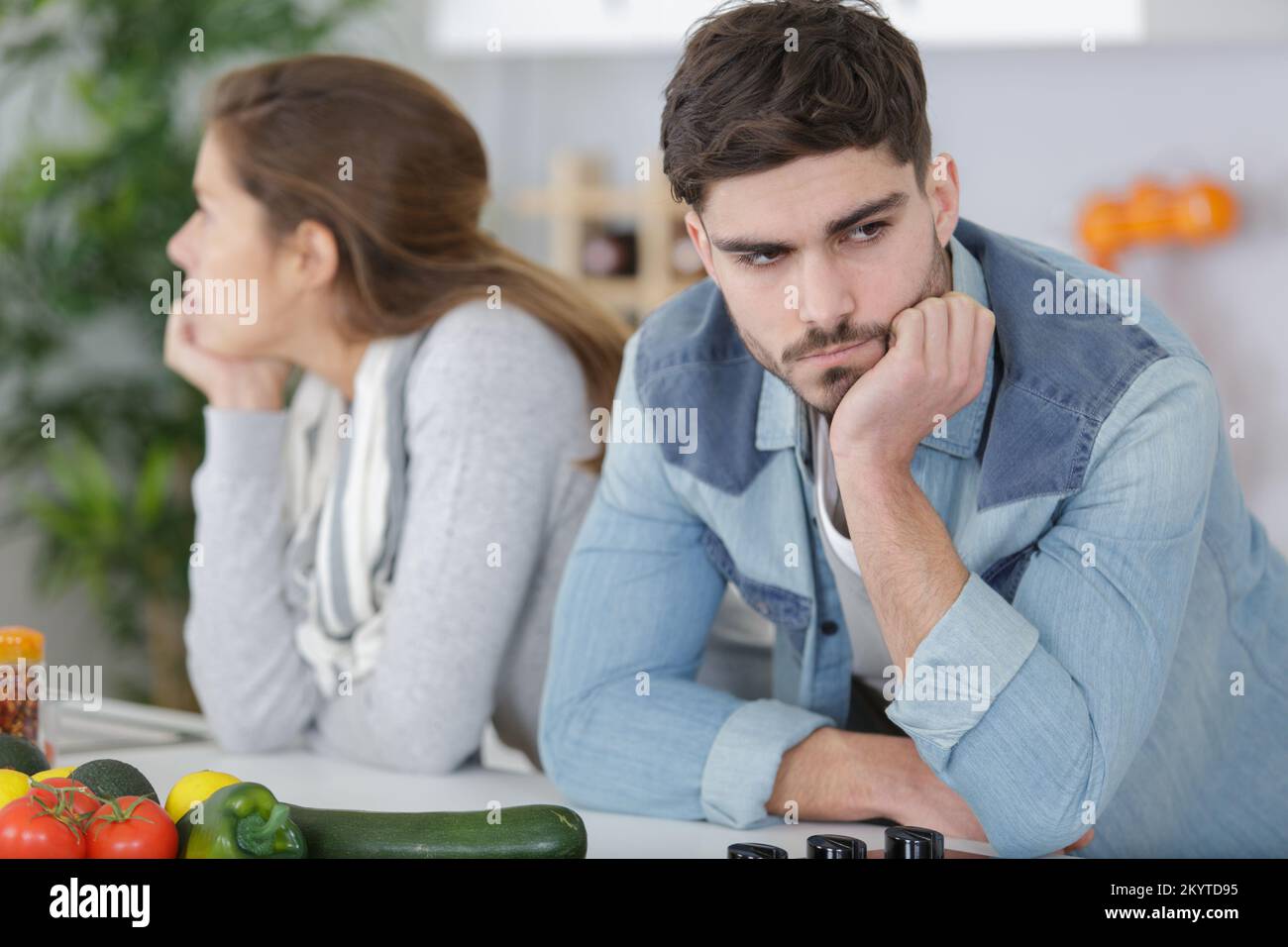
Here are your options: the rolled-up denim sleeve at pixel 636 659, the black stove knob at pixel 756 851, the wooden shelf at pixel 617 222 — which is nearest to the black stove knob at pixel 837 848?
the black stove knob at pixel 756 851

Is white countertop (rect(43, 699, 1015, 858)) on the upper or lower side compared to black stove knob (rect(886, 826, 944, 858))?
lower

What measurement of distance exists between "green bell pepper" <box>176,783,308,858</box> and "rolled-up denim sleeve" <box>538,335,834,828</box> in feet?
1.06

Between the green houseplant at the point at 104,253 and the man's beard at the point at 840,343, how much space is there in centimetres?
196

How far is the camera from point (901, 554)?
1.03 m

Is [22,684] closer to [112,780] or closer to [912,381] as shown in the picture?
[112,780]

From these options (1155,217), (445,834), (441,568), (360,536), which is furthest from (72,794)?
(1155,217)

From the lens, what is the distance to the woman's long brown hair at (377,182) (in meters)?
1.54

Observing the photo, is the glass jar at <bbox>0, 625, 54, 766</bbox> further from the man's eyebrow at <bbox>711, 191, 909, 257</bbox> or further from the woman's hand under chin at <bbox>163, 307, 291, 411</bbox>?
the man's eyebrow at <bbox>711, 191, 909, 257</bbox>

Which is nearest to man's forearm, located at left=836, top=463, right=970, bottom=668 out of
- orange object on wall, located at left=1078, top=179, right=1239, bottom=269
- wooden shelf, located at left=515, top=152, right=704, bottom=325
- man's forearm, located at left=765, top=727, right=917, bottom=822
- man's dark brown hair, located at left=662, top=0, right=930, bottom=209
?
man's forearm, located at left=765, top=727, right=917, bottom=822

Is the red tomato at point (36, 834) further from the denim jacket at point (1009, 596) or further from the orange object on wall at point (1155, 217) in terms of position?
the orange object on wall at point (1155, 217)

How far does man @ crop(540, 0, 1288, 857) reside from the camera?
995 mm

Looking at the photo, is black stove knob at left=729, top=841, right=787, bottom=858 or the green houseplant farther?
the green houseplant

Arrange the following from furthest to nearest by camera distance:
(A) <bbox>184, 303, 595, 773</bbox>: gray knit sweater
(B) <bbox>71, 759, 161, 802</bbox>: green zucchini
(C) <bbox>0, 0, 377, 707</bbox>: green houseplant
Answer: (C) <bbox>0, 0, 377, 707</bbox>: green houseplant → (A) <bbox>184, 303, 595, 773</bbox>: gray knit sweater → (B) <bbox>71, 759, 161, 802</bbox>: green zucchini

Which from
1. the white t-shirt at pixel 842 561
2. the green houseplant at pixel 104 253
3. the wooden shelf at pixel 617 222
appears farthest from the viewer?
the wooden shelf at pixel 617 222
